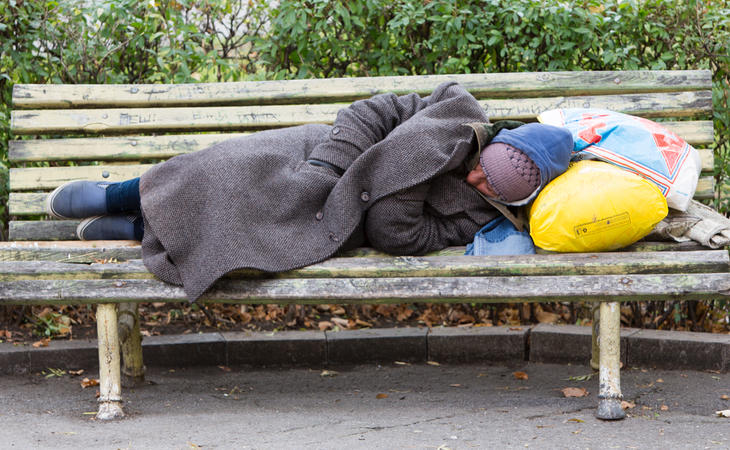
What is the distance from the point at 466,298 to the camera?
272 cm

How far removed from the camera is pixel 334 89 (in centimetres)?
369

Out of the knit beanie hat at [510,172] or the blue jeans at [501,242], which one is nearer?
the knit beanie hat at [510,172]

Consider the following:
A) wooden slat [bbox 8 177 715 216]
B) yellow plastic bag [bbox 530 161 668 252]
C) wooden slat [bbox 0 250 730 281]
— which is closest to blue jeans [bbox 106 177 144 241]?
wooden slat [bbox 0 250 730 281]

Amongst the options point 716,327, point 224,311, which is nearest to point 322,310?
point 224,311

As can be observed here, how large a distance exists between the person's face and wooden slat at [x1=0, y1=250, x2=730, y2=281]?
25 cm

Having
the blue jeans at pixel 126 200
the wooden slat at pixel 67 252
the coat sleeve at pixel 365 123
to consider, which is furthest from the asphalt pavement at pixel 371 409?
the coat sleeve at pixel 365 123

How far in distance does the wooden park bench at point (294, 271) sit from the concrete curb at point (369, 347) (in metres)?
0.34

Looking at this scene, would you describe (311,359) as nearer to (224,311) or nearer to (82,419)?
(224,311)

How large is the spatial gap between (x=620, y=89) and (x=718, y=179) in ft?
2.32

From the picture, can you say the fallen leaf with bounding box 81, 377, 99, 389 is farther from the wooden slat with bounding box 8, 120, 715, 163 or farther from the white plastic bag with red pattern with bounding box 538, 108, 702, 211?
the white plastic bag with red pattern with bounding box 538, 108, 702, 211

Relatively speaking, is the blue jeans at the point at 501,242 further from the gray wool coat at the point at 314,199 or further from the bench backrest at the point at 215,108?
the bench backrest at the point at 215,108

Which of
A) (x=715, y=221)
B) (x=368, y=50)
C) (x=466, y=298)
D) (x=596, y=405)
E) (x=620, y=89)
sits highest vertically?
(x=368, y=50)

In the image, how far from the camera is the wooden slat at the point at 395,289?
2668 millimetres

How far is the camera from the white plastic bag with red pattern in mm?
2877
